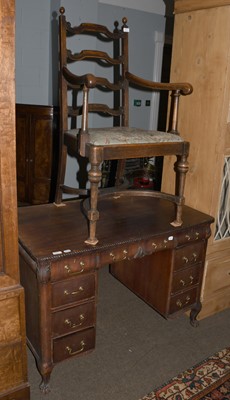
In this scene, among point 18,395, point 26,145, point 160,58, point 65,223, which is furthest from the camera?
point 160,58

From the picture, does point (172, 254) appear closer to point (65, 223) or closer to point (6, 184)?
point (65, 223)

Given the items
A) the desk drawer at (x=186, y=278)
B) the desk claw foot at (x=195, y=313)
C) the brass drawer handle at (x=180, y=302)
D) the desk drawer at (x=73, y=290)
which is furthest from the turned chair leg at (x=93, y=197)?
the desk claw foot at (x=195, y=313)

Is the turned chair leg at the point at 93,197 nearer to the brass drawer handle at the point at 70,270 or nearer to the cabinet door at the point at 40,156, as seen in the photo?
the brass drawer handle at the point at 70,270

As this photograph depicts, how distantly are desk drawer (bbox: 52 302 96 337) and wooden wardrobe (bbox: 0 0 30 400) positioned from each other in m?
0.17

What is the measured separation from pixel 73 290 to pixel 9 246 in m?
0.39

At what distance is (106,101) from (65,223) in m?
2.99

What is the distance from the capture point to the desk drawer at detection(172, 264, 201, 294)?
1.99m

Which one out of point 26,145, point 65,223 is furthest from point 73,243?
point 26,145

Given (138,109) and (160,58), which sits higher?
(160,58)

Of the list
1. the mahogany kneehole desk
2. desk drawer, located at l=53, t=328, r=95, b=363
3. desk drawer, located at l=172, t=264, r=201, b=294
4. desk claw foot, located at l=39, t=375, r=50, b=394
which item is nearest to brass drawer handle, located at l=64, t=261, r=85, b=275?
the mahogany kneehole desk

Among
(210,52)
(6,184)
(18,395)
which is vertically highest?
(210,52)

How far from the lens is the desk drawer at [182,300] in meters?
2.04

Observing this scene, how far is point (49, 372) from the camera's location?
1.63m

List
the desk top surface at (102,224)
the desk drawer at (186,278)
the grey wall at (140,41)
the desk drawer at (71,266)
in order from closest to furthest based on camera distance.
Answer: the desk drawer at (71,266) → the desk top surface at (102,224) → the desk drawer at (186,278) → the grey wall at (140,41)
